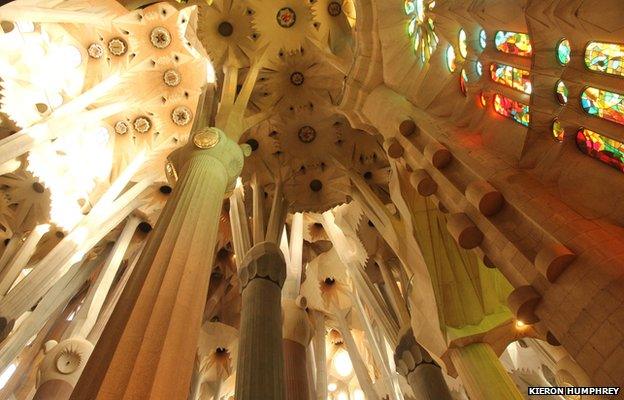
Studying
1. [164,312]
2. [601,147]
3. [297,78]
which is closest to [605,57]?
[601,147]

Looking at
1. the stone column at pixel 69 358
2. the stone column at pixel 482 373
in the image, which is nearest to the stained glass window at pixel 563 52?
the stone column at pixel 482 373

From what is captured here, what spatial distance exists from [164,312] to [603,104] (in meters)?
3.53

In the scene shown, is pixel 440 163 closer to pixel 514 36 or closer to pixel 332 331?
pixel 514 36

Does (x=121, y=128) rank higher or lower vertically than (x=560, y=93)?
higher

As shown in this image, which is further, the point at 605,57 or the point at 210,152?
the point at 210,152

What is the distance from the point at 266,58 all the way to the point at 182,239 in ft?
23.1

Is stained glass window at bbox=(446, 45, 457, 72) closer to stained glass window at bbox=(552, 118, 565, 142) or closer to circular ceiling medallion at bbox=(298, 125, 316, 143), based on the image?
stained glass window at bbox=(552, 118, 565, 142)

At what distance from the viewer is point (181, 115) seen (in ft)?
41.3

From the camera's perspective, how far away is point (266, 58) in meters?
9.74

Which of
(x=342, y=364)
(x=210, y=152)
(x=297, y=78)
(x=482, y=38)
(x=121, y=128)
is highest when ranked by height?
(x=121, y=128)

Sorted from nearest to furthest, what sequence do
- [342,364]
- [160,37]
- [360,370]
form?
[360,370]
[160,37]
[342,364]

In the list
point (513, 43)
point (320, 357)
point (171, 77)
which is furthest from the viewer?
point (171, 77)

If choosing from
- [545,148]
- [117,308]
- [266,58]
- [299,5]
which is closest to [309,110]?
[266,58]

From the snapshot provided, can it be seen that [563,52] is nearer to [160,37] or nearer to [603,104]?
[603,104]
